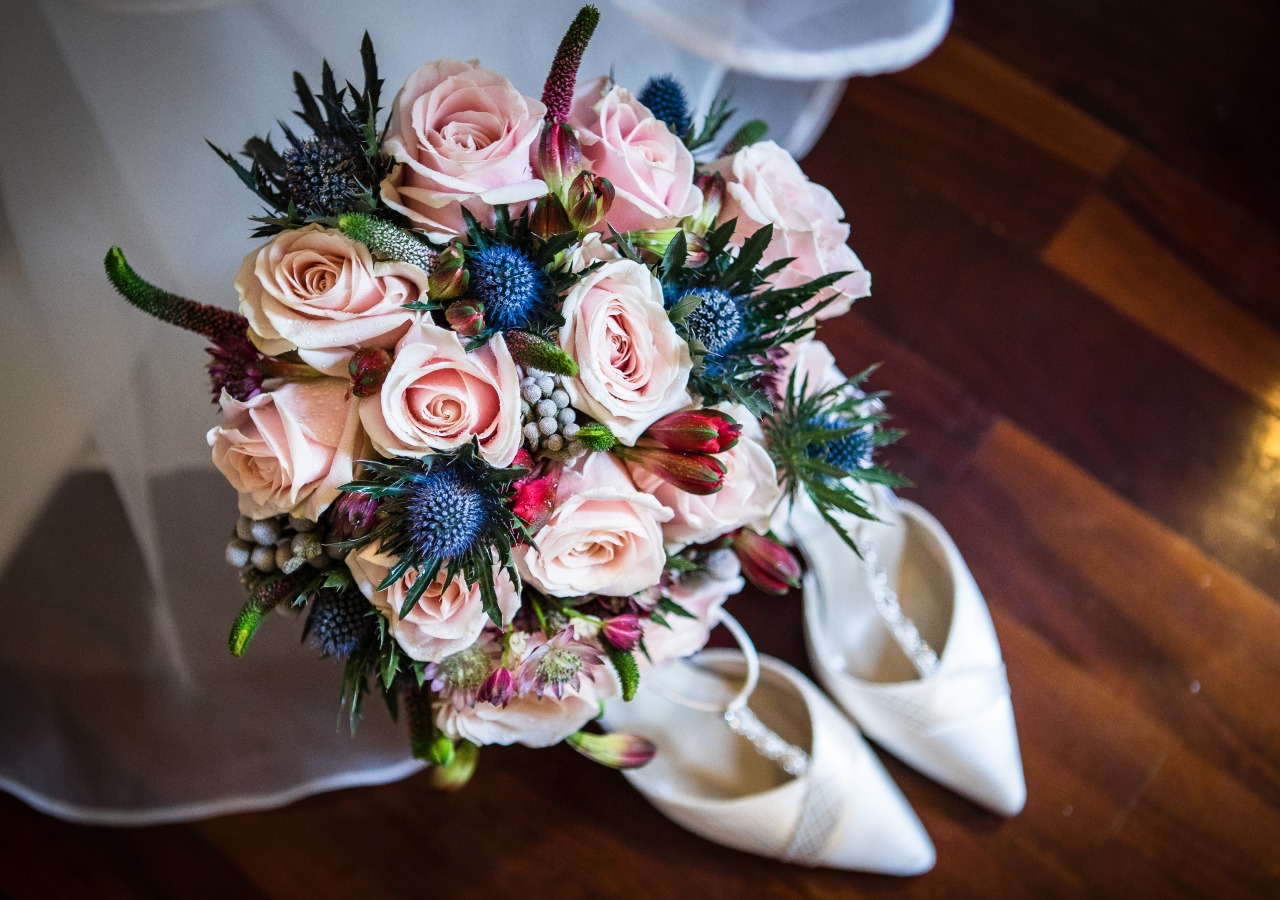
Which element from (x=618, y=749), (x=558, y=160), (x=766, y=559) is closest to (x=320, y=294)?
(x=558, y=160)

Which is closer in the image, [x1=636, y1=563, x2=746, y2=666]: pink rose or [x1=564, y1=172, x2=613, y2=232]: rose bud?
[x1=564, y1=172, x2=613, y2=232]: rose bud

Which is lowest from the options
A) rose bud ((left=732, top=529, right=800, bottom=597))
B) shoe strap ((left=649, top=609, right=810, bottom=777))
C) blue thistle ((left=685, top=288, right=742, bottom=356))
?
shoe strap ((left=649, top=609, right=810, bottom=777))

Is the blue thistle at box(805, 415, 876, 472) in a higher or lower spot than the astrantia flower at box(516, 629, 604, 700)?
higher

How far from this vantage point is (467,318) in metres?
0.55

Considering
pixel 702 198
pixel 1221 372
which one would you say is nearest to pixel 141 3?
pixel 702 198

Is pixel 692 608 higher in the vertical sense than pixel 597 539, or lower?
lower

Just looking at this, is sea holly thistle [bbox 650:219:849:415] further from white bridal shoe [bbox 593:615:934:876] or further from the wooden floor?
the wooden floor

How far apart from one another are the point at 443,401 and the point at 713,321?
0.17m

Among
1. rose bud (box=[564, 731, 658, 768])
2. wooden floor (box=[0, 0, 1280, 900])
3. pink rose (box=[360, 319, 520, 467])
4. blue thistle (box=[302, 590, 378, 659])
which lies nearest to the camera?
pink rose (box=[360, 319, 520, 467])

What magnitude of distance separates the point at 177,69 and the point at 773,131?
2.21ft

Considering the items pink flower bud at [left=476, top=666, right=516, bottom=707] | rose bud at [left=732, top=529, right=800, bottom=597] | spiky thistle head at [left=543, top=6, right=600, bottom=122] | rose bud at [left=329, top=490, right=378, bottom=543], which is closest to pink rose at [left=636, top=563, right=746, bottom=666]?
rose bud at [left=732, top=529, right=800, bottom=597]

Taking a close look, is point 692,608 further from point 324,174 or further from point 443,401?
point 324,174

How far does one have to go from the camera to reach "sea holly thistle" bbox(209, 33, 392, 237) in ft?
1.90

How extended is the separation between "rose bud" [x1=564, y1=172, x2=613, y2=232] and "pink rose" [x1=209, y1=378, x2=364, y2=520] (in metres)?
0.17
